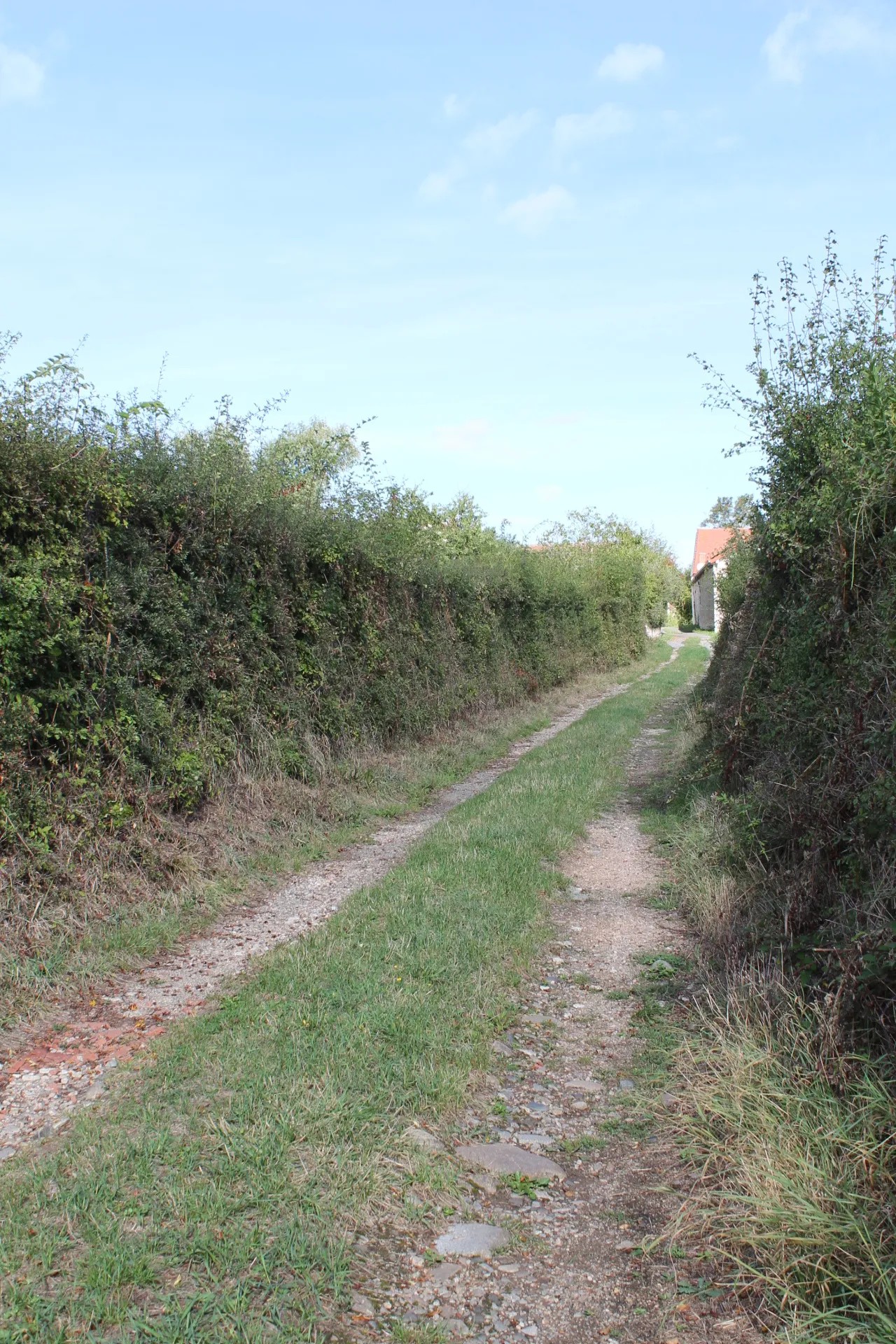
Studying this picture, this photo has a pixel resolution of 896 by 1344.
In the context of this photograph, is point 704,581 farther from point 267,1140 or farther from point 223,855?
point 267,1140

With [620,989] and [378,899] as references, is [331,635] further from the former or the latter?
[620,989]

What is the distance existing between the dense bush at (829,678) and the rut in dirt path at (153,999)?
3073 mm

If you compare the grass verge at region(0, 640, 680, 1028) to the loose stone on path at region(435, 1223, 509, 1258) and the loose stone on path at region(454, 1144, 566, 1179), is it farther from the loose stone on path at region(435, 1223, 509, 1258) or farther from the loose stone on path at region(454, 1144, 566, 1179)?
the loose stone on path at region(435, 1223, 509, 1258)

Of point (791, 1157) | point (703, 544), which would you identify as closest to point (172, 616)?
point (791, 1157)

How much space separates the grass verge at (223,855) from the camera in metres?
5.03

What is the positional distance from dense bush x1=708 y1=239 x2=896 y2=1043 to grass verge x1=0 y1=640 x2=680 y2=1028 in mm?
3671

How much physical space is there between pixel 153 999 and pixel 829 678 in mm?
4200

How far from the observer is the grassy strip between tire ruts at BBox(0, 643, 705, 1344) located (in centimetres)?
263

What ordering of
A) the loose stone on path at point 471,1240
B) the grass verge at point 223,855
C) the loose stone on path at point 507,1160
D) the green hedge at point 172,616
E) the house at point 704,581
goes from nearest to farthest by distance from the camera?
the loose stone on path at point 471,1240, the loose stone on path at point 507,1160, the grass verge at point 223,855, the green hedge at point 172,616, the house at point 704,581

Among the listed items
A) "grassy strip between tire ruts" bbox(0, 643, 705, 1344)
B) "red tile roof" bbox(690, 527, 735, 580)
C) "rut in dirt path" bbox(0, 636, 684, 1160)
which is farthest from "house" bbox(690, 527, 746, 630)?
"grassy strip between tire ruts" bbox(0, 643, 705, 1344)

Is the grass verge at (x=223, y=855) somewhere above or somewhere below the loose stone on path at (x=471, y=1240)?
above

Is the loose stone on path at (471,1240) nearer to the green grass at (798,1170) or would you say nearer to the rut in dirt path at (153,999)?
the green grass at (798,1170)

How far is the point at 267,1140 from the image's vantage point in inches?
131

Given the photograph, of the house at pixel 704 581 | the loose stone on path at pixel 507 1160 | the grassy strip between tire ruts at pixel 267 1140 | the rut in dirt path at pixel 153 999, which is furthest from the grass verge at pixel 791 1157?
the house at pixel 704 581
